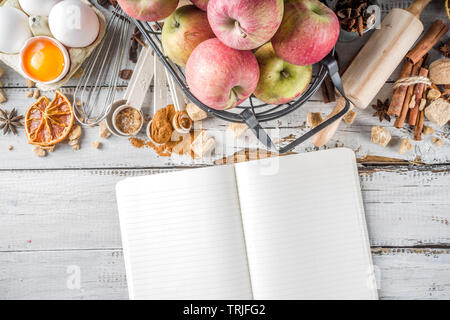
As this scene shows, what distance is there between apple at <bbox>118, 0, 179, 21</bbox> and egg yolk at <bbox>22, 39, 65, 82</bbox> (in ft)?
1.01

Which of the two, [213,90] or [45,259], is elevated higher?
[213,90]

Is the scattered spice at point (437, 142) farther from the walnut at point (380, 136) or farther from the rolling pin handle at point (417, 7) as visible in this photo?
the rolling pin handle at point (417, 7)

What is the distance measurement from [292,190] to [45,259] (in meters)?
0.58

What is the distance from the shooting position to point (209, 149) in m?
0.75

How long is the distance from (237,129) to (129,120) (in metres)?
0.23

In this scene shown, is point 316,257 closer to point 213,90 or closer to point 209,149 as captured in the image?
Answer: point 209,149

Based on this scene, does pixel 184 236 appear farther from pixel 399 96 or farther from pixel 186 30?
pixel 399 96

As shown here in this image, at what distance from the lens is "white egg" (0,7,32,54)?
68 centimetres

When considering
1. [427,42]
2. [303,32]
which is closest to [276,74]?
[303,32]

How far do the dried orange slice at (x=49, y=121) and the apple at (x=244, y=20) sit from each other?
18.7 inches

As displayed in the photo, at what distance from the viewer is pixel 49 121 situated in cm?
76

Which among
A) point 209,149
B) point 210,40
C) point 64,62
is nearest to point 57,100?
point 64,62

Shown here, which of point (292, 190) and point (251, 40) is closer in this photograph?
point (251, 40)

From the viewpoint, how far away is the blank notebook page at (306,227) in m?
0.69
